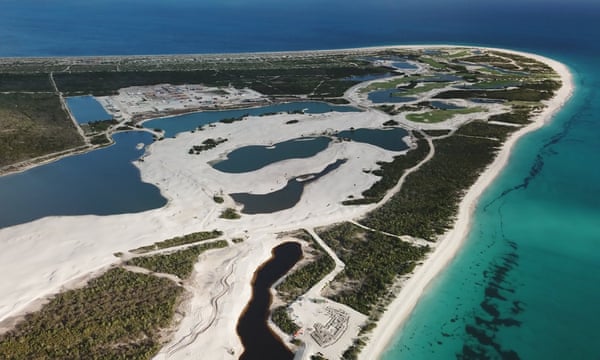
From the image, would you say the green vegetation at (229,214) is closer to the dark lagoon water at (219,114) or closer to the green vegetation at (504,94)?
the dark lagoon water at (219,114)

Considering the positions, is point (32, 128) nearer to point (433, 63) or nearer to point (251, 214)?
point (251, 214)

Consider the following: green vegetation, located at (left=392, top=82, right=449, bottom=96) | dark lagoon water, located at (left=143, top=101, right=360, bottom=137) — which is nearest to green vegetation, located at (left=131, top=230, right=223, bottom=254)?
dark lagoon water, located at (left=143, top=101, right=360, bottom=137)

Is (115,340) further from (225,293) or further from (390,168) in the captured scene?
(390,168)

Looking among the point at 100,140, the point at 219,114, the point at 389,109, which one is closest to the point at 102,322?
the point at 100,140

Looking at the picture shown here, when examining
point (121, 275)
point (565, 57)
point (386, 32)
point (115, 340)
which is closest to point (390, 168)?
point (121, 275)

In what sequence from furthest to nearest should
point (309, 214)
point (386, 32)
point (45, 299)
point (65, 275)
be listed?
point (386, 32), point (309, 214), point (65, 275), point (45, 299)

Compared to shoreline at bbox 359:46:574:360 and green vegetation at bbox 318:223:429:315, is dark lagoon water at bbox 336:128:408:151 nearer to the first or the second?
shoreline at bbox 359:46:574:360

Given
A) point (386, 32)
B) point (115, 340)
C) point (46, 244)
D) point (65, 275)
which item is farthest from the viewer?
point (386, 32)
